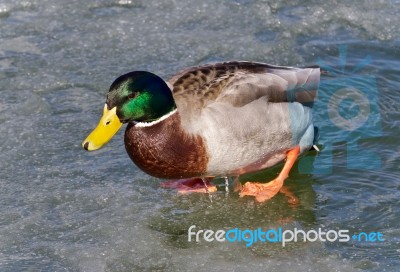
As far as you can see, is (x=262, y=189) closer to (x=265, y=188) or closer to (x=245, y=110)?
(x=265, y=188)

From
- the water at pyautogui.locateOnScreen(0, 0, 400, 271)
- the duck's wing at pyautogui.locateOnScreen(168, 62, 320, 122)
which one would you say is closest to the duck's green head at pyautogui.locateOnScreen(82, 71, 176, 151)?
the duck's wing at pyautogui.locateOnScreen(168, 62, 320, 122)

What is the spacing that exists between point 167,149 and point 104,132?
1.28ft

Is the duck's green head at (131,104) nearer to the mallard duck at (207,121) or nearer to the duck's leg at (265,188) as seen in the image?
the mallard duck at (207,121)

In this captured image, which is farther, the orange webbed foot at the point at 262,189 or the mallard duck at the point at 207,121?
the orange webbed foot at the point at 262,189

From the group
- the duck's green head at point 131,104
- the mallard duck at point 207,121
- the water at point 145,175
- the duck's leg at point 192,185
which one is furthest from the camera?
the duck's leg at point 192,185

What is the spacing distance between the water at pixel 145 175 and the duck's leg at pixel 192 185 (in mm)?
63

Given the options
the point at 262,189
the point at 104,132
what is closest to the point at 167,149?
the point at 104,132

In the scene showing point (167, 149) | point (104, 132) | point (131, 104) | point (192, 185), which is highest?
point (131, 104)

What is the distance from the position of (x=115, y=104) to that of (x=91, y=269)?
0.90m

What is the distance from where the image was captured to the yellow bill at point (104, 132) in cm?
437

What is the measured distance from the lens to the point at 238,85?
15.6 ft

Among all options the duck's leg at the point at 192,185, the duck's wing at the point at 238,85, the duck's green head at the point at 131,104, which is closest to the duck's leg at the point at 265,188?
the duck's leg at the point at 192,185

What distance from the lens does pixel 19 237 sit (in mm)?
4395

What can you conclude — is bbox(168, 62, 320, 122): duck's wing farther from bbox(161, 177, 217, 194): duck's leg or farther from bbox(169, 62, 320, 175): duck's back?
bbox(161, 177, 217, 194): duck's leg
